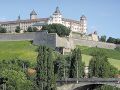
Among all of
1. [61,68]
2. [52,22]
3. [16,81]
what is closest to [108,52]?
[52,22]

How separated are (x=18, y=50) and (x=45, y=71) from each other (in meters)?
47.4

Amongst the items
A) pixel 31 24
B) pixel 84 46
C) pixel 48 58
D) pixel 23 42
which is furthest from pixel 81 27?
pixel 48 58

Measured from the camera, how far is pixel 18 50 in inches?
4594

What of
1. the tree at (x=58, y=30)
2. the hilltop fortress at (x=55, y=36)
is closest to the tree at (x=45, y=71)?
the hilltop fortress at (x=55, y=36)

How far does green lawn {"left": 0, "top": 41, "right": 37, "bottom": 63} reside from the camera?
107000 mm

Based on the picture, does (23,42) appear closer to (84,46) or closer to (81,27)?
(84,46)

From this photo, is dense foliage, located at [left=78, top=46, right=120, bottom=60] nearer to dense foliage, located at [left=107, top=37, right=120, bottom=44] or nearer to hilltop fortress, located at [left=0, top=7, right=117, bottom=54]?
hilltop fortress, located at [left=0, top=7, right=117, bottom=54]

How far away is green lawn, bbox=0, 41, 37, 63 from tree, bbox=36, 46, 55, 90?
28258 millimetres

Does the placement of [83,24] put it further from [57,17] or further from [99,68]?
[99,68]

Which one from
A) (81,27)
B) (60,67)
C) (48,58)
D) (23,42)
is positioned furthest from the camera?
(81,27)

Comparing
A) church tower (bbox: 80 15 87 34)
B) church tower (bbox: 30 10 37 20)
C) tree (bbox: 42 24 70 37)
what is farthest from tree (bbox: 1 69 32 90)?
church tower (bbox: 30 10 37 20)

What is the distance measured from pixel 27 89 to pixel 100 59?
18.5 metres

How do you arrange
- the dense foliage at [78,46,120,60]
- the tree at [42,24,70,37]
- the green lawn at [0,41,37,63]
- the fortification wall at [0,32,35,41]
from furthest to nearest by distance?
1. the tree at [42,24,70,37]
2. the fortification wall at [0,32,35,41]
3. the dense foliage at [78,46,120,60]
4. the green lawn at [0,41,37,63]

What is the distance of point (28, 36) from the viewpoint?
12788 centimetres
